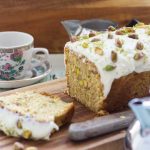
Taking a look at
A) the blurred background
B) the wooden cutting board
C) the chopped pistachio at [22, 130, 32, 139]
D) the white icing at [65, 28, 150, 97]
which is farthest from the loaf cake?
the blurred background

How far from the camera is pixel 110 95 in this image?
133cm

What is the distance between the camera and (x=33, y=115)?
3.95ft

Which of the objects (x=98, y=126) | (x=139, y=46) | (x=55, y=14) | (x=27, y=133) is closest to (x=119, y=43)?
(x=139, y=46)

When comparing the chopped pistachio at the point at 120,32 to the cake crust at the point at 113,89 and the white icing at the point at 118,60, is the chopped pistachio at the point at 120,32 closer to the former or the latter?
the white icing at the point at 118,60

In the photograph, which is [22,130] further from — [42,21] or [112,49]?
[42,21]

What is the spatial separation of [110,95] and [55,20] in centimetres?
89

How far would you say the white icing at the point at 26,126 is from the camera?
3.87ft

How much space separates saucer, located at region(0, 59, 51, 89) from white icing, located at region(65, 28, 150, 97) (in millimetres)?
260

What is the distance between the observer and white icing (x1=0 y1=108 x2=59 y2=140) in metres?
1.18

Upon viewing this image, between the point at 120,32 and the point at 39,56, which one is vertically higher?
the point at 120,32

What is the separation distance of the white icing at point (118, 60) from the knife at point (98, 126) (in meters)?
0.11

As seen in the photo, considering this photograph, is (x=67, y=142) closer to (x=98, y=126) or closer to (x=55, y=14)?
(x=98, y=126)

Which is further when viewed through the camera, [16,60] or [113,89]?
[16,60]

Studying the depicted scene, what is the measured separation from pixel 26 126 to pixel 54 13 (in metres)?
1.04
